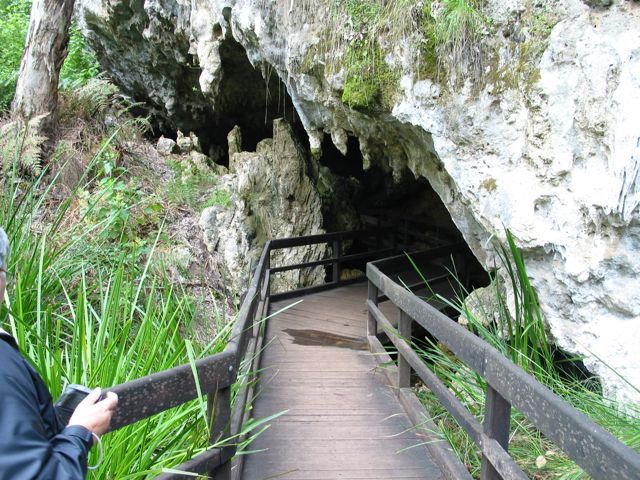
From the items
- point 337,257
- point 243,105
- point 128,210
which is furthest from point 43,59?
point 337,257

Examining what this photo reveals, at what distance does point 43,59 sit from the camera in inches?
294

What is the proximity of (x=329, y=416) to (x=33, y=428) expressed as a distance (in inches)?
109

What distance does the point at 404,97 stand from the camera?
4602mm

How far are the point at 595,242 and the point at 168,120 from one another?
38.7 ft

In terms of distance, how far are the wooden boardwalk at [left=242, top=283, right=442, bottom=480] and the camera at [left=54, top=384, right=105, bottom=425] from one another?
1666mm

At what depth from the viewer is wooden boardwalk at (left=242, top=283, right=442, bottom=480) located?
294 centimetres

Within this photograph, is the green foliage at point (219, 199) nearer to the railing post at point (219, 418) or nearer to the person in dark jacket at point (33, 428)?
the railing post at point (219, 418)

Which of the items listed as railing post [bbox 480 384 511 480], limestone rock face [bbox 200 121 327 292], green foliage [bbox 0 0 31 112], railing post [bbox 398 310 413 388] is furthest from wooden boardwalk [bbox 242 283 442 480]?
green foliage [bbox 0 0 31 112]

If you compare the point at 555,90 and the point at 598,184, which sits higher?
the point at 555,90

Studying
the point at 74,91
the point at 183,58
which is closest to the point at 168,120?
the point at 183,58

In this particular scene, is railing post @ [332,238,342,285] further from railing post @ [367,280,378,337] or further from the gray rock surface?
the gray rock surface

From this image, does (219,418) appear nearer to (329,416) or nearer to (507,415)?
(507,415)

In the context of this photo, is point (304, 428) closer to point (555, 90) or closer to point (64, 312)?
point (64, 312)

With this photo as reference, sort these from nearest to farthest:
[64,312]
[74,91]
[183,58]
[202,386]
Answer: [202,386]
[64,312]
[74,91]
[183,58]
